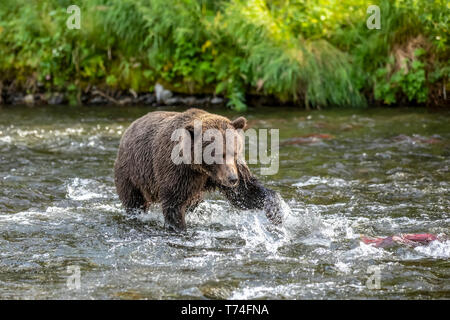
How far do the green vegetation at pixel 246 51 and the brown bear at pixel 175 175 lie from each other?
23.8 ft

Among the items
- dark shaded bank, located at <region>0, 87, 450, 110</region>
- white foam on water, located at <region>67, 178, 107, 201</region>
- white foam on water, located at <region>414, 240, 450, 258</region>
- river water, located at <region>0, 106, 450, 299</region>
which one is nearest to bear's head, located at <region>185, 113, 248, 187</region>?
river water, located at <region>0, 106, 450, 299</region>

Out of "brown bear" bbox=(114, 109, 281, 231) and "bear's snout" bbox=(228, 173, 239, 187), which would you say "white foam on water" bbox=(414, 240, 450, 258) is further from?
"bear's snout" bbox=(228, 173, 239, 187)

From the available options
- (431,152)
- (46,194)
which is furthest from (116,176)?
(431,152)

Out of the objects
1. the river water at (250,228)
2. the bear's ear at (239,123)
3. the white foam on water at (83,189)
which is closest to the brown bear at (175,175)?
the bear's ear at (239,123)

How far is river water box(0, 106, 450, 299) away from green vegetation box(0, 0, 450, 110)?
8.49ft

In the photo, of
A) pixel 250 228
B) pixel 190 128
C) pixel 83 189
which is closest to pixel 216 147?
pixel 190 128

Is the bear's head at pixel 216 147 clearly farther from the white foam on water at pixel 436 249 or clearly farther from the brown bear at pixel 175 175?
the white foam on water at pixel 436 249

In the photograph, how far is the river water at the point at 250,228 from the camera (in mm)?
5125

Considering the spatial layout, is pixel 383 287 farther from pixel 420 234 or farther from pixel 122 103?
pixel 122 103

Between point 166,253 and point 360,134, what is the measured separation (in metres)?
6.43

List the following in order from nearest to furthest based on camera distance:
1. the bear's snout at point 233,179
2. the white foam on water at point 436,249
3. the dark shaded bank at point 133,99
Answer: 1. the white foam on water at point 436,249
2. the bear's snout at point 233,179
3. the dark shaded bank at point 133,99

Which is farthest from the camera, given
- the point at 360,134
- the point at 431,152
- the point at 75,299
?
the point at 360,134

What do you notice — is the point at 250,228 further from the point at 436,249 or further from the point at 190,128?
the point at 436,249

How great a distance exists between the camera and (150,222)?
7.25 m
